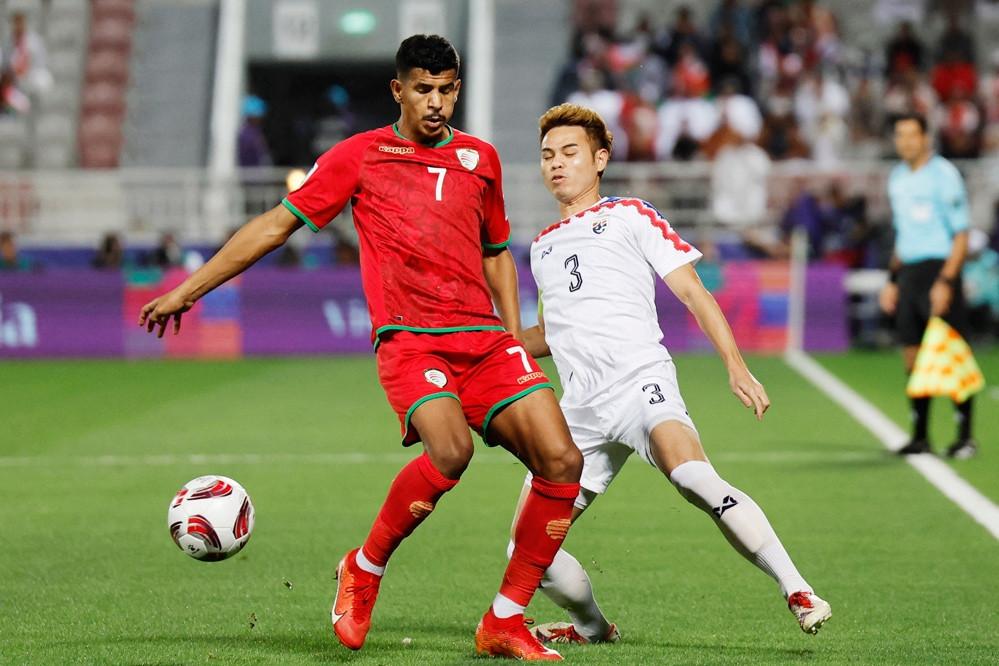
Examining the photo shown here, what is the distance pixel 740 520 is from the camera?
569 cm

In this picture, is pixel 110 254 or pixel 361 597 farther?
pixel 110 254

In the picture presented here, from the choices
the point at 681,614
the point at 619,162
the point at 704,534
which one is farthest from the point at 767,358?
the point at 681,614

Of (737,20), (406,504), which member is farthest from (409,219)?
(737,20)

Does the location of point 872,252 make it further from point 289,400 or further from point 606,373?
point 606,373

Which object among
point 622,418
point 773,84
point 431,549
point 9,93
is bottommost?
point 431,549

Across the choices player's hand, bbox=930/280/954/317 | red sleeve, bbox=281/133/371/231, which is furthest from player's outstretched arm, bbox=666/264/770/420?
player's hand, bbox=930/280/954/317

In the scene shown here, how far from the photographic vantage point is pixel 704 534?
331 inches

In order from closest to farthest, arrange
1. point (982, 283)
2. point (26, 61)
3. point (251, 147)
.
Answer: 1. point (982, 283)
2. point (251, 147)
3. point (26, 61)

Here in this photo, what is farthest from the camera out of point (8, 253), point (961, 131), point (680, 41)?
point (680, 41)

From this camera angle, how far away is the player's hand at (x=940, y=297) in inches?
433

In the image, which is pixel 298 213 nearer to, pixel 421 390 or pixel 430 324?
pixel 430 324

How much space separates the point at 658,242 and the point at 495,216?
636mm

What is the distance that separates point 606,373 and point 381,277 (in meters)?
0.89

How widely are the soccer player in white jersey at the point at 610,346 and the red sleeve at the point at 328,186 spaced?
2.48 ft
